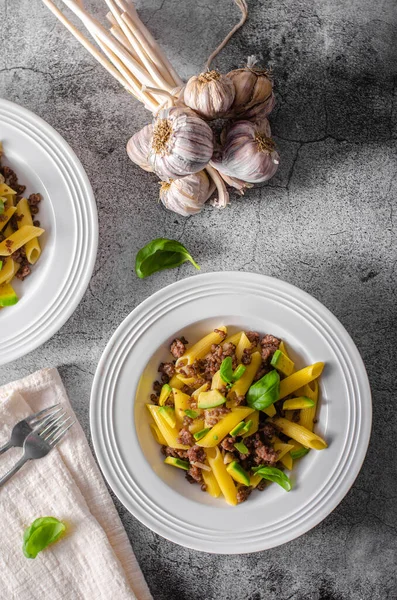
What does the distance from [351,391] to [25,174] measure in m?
1.24

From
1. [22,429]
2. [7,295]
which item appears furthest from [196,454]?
[7,295]

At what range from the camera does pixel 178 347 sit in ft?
6.38

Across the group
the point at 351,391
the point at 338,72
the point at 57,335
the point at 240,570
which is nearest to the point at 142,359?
the point at 57,335

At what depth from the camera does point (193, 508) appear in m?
1.92

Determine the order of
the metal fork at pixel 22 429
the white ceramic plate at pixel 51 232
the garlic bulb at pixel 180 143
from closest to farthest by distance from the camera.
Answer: the garlic bulb at pixel 180 143, the white ceramic plate at pixel 51 232, the metal fork at pixel 22 429

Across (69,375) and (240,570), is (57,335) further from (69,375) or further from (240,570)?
(240,570)

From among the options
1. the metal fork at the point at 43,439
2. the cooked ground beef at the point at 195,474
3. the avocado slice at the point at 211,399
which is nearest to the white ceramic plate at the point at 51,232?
the metal fork at the point at 43,439

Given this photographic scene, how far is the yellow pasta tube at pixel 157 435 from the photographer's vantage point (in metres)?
1.98

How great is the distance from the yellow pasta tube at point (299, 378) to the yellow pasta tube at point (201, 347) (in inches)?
9.2

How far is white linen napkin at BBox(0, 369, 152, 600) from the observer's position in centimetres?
209

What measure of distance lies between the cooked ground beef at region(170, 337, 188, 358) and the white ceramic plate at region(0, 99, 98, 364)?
13.2 inches

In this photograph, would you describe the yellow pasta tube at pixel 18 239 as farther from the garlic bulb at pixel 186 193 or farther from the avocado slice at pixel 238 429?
the avocado slice at pixel 238 429

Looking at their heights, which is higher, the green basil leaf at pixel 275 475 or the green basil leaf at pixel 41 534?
the green basil leaf at pixel 41 534

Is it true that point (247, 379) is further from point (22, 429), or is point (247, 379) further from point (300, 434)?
point (22, 429)
